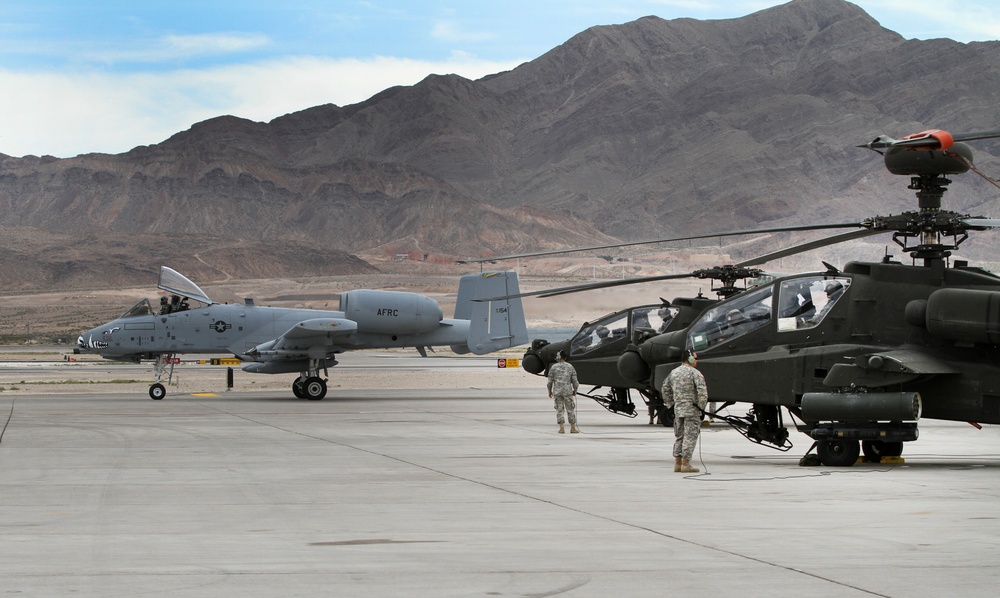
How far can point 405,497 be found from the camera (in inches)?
472

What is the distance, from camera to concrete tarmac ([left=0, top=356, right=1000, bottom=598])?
25.3ft

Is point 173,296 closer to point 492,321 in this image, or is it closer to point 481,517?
point 492,321

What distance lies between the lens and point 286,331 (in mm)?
34562

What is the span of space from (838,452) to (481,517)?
6171 millimetres

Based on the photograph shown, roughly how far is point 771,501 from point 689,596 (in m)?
4.63

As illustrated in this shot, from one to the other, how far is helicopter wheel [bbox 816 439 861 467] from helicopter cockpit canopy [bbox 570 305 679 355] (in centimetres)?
854

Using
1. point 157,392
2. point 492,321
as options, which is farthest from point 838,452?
point 157,392

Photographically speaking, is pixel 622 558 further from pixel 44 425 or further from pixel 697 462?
pixel 44 425

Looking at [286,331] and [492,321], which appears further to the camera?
[492,321]

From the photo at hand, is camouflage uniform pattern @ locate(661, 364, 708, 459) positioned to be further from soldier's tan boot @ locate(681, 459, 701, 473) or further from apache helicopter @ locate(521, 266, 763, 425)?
apache helicopter @ locate(521, 266, 763, 425)

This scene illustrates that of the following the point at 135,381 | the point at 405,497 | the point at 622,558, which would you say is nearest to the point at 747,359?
the point at 405,497

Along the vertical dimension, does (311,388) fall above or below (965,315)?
below

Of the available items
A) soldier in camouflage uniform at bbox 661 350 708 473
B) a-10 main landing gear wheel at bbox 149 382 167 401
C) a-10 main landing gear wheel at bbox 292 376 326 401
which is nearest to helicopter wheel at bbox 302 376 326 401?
a-10 main landing gear wheel at bbox 292 376 326 401

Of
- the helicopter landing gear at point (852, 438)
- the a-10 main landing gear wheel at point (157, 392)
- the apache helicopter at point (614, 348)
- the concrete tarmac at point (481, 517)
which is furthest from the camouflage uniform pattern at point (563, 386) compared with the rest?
the a-10 main landing gear wheel at point (157, 392)
